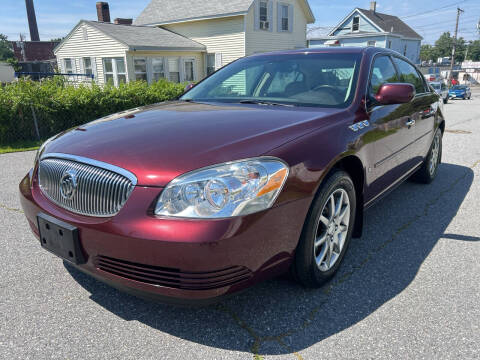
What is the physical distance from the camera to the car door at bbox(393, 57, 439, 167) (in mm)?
3986

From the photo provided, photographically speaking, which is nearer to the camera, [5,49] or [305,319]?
[305,319]

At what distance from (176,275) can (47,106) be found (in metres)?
7.68

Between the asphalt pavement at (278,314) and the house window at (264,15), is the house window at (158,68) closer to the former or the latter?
the house window at (264,15)

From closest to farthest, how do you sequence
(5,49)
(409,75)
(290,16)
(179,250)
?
1. (179,250)
2. (409,75)
3. (290,16)
4. (5,49)

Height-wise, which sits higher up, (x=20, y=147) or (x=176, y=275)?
(x=176, y=275)

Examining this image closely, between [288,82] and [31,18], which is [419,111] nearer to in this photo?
[288,82]

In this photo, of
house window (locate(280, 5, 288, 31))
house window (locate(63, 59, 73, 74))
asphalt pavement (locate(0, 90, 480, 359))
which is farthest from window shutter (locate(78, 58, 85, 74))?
asphalt pavement (locate(0, 90, 480, 359))

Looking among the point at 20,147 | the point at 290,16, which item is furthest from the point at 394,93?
the point at 290,16

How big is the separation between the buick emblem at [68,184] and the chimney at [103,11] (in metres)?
28.5

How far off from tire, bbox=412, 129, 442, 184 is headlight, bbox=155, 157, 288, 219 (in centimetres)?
363

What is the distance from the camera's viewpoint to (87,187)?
2043mm

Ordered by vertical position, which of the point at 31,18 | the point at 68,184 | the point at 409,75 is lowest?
the point at 68,184

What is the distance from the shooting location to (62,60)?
954 inches

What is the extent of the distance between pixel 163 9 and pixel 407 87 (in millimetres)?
25273
